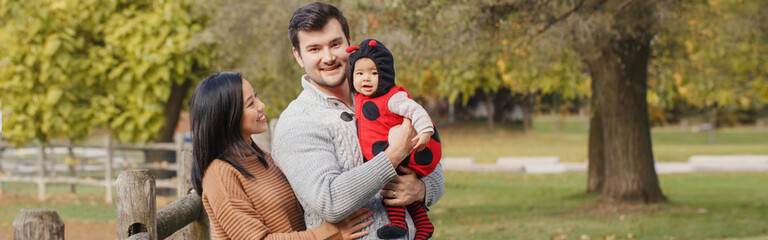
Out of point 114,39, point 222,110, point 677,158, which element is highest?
point 114,39

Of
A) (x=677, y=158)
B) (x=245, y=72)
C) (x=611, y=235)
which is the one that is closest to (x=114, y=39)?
(x=245, y=72)

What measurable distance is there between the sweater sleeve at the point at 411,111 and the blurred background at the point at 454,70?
18.4 feet

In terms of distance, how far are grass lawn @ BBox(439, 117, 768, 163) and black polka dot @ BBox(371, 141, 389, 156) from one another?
2722 centimetres

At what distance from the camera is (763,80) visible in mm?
17172

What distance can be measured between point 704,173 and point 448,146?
1717 cm

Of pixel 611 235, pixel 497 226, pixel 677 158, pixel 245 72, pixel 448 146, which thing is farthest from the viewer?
pixel 448 146

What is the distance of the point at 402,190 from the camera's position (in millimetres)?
2885

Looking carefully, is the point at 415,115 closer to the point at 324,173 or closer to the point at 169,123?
the point at 324,173

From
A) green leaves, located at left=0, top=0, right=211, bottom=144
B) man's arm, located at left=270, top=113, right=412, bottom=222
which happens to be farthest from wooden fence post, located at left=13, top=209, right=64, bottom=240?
green leaves, located at left=0, top=0, right=211, bottom=144

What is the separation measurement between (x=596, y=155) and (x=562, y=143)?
24610mm

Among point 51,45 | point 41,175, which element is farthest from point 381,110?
point 41,175

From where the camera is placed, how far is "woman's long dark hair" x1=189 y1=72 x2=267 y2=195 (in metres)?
2.92

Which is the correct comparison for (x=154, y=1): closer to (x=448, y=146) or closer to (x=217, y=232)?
(x=217, y=232)

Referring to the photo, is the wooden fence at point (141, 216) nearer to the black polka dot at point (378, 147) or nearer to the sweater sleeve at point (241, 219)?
the sweater sleeve at point (241, 219)
